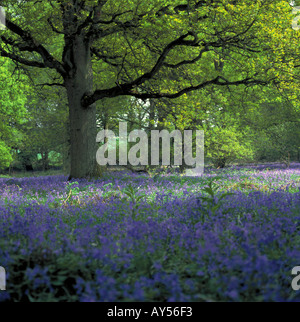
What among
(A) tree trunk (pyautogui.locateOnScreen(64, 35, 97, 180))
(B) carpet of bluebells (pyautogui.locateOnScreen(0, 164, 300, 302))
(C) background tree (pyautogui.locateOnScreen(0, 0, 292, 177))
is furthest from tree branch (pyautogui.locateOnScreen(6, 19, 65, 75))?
(B) carpet of bluebells (pyautogui.locateOnScreen(0, 164, 300, 302))

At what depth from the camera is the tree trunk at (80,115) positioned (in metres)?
11.5

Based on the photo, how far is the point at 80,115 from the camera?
11.6 meters

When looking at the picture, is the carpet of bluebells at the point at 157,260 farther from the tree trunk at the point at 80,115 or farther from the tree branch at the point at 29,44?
the tree branch at the point at 29,44

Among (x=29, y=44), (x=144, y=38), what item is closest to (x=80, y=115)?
(x=29, y=44)

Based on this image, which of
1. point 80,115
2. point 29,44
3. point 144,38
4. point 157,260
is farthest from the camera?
point 80,115

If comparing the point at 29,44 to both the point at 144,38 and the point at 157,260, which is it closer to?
the point at 144,38

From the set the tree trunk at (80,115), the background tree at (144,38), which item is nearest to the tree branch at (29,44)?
the background tree at (144,38)

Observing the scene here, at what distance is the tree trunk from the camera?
11484 mm

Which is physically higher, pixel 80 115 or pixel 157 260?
pixel 80 115

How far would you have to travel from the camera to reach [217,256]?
2.60 meters

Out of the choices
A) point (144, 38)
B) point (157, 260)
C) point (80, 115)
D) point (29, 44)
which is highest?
point (144, 38)

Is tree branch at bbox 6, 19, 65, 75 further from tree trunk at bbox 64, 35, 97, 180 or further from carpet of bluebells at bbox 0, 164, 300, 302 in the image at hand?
carpet of bluebells at bbox 0, 164, 300, 302
